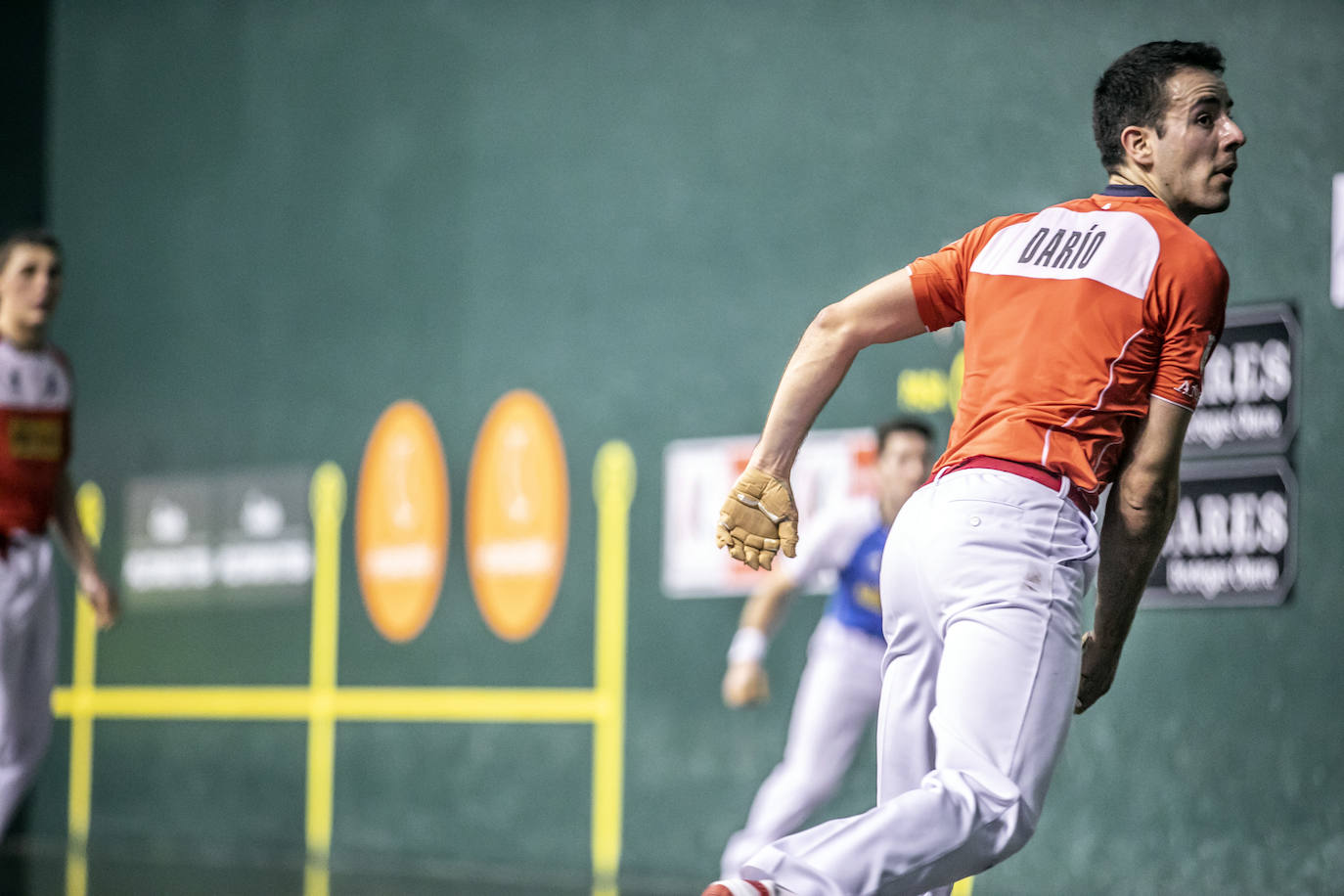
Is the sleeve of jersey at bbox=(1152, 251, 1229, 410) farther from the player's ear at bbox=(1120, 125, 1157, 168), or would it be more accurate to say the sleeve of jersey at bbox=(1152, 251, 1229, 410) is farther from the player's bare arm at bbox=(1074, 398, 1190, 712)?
the player's ear at bbox=(1120, 125, 1157, 168)

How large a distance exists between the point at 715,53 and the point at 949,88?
0.99m

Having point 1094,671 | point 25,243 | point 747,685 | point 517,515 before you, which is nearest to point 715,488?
point 517,515

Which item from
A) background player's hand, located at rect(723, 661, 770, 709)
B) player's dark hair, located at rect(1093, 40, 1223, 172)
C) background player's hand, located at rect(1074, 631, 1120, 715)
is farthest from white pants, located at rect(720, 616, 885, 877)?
player's dark hair, located at rect(1093, 40, 1223, 172)

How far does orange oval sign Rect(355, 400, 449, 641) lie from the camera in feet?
21.9

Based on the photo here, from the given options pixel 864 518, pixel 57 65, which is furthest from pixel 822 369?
pixel 57 65

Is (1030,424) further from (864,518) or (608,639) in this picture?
(608,639)

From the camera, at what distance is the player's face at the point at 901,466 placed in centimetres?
432

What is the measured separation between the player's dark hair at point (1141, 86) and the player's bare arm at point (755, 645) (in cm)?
215

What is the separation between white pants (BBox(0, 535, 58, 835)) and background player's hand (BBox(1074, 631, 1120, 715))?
2616 mm

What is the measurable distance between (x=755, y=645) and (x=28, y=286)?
198 cm

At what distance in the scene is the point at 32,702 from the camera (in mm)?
4074

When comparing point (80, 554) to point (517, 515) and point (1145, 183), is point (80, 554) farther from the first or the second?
point (1145, 183)

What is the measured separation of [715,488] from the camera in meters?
5.88

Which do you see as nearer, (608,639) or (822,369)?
Result: (822,369)
